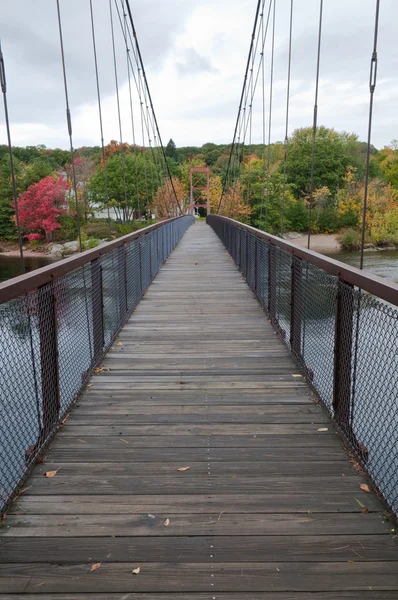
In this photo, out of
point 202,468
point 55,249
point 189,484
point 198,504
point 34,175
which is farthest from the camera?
point 34,175

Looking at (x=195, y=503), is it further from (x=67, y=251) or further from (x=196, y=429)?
(x=67, y=251)

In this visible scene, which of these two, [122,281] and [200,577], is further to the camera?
[122,281]

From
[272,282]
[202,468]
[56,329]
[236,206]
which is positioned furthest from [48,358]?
[236,206]

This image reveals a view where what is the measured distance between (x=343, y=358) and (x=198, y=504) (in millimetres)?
996

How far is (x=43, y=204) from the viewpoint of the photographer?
30156mm

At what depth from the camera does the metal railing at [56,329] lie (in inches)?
79.5

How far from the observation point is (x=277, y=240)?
396 centimetres

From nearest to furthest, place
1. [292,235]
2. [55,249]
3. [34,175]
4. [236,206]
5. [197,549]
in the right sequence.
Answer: [197,549] → [236,206] → [55,249] → [34,175] → [292,235]

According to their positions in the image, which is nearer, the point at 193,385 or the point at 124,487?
the point at 124,487

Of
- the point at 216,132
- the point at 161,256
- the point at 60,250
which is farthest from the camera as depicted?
the point at 216,132

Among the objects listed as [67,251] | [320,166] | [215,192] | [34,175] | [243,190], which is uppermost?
[320,166]

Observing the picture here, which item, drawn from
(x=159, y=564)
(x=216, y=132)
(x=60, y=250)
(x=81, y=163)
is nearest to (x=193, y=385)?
(x=159, y=564)

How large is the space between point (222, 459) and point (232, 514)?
0.38m

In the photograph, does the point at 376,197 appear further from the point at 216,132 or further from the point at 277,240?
the point at 216,132
